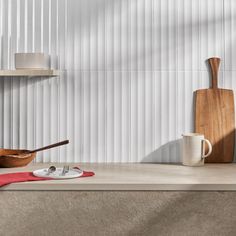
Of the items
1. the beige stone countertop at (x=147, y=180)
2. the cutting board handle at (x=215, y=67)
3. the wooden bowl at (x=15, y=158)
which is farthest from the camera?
the cutting board handle at (x=215, y=67)

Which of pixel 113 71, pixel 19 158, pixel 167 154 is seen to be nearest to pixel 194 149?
pixel 167 154

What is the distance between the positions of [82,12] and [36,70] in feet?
1.20

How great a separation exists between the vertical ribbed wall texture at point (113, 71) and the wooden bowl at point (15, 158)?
0.11 m

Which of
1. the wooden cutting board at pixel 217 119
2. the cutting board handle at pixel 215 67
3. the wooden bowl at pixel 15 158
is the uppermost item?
the cutting board handle at pixel 215 67

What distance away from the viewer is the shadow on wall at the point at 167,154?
222 cm

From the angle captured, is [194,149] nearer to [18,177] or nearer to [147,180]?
[147,180]

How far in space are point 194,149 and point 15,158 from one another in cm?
73

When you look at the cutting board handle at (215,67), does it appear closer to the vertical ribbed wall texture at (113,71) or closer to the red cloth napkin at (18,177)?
the vertical ribbed wall texture at (113,71)

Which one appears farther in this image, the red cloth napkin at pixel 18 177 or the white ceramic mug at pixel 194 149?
the white ceramic mug at pixel 194 149

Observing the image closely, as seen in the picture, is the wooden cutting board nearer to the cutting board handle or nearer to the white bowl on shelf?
the cutting board handle

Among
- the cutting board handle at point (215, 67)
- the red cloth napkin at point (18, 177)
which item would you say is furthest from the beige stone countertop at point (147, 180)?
the cutting board handle at point (215, 67)

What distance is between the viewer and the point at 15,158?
2033mm

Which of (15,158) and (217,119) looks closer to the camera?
(15,158)

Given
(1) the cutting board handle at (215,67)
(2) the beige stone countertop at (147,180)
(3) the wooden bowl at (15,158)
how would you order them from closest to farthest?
(2) the beige stone countertop at (147,180) → (3) the wooden bowl at (15,158) → (1) the cutting board handle at (215,67)
